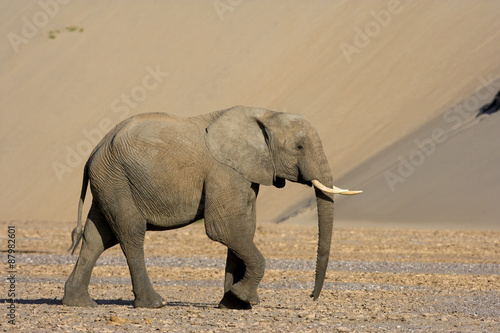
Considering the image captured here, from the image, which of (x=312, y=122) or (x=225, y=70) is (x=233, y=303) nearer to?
(x=312, y=122)

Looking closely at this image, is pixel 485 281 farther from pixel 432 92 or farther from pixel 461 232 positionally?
pixel 432 92

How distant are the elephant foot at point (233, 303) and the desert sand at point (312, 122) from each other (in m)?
0.27

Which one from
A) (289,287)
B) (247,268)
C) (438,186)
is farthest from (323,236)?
(438,186)

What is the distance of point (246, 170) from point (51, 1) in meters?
48.5

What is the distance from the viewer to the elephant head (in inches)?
410

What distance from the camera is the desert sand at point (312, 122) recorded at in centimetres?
1191

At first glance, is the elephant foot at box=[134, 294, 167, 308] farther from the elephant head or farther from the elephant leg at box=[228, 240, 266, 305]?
the elephant head

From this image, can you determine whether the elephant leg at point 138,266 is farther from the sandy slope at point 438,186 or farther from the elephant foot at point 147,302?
the sandy slope at point 438,186

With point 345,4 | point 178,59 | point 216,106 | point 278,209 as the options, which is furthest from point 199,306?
point 345,4

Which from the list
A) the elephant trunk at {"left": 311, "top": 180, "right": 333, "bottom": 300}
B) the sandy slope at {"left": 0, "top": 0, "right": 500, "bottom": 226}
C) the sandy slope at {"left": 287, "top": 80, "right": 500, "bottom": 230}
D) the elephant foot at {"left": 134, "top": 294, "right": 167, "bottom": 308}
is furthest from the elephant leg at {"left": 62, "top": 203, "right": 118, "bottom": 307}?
the sandy slope at {"left": 0, "top": 0, "right": 500, "bottom": 226}

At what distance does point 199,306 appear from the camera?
439 inches

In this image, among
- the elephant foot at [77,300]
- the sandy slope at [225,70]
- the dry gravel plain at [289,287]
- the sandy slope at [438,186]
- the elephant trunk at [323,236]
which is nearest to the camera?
the dry gravel plain at [289,287]

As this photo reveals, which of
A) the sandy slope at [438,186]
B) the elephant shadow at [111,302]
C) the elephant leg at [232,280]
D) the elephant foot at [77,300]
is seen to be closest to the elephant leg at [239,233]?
the elephant leg at [232,280]

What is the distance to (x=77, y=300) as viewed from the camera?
10938mm
